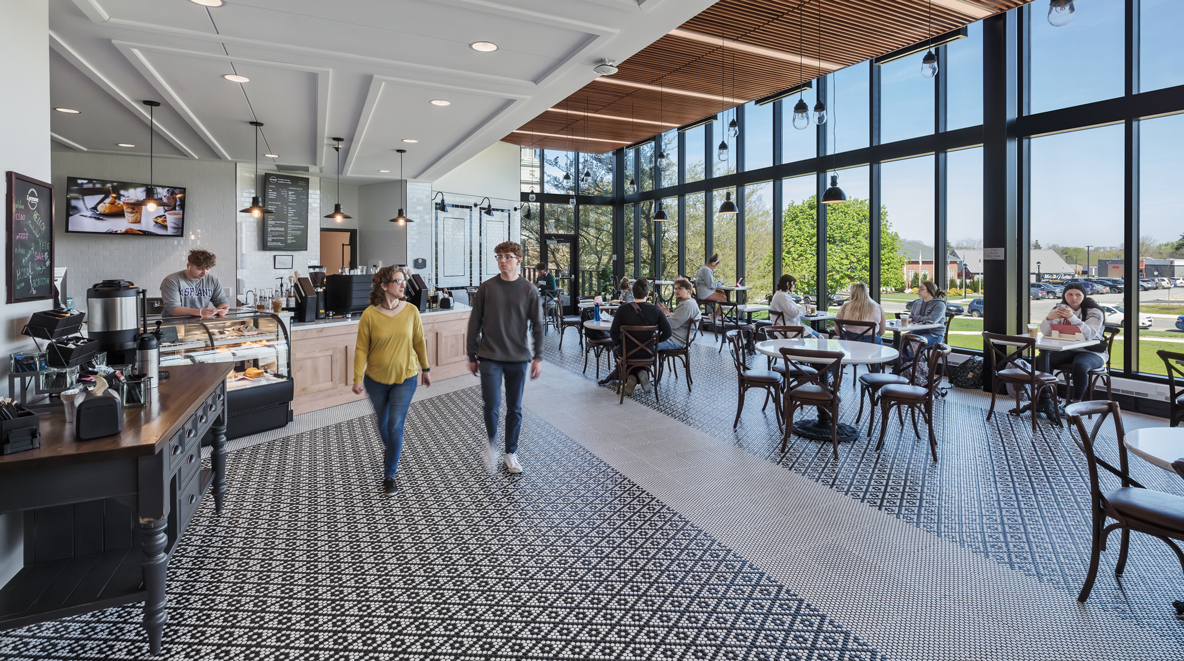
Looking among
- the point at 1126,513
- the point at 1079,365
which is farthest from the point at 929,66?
the point at 1126,513

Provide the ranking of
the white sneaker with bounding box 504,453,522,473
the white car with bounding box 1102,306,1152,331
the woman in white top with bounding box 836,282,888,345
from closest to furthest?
1. the white sneaker with bounding box 504,453,522,473
2. the white car with bounding box 1102,306,1152,331
3. the woman in white top with bounding box 836,282,888,345

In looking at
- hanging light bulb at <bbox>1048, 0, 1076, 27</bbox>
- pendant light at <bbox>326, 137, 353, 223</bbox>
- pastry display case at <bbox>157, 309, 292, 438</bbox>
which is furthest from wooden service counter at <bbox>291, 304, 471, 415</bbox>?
hanging light bulb at <bbox>1048, 0, 1076, 27</bbox>

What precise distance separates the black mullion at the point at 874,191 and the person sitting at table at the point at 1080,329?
2.98 metres

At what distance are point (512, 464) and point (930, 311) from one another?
18.5 feet

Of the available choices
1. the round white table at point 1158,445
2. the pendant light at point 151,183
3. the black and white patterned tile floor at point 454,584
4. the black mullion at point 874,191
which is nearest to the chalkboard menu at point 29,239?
the black and white patterned tile floor at point 454,584

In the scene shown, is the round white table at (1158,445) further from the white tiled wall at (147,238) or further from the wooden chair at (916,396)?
the white tiled wall at (147,238)

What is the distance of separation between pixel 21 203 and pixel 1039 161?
8973mm

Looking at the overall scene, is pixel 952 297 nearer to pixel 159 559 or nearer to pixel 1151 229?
pixel 1151 229

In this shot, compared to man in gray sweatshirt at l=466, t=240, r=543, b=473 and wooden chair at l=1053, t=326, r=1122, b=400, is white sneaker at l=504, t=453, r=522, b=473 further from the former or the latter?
wooden chair at l=1053, t=326, r=1122, b=400

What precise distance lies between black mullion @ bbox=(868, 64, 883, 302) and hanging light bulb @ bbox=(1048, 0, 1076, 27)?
16.5 ft

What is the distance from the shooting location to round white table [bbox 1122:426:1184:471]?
2334mm

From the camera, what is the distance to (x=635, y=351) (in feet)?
21.4

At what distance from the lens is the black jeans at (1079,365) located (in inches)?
229

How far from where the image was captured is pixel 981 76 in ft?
24.3
